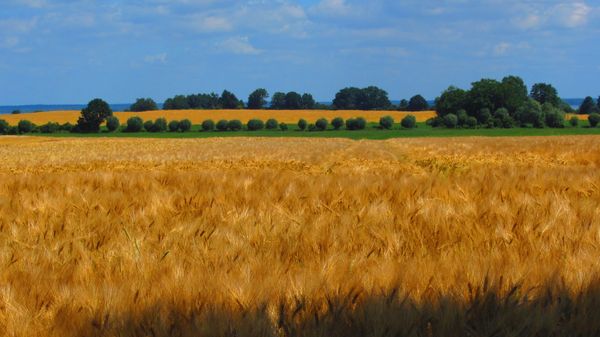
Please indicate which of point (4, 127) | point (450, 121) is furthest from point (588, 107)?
point (4, 127)

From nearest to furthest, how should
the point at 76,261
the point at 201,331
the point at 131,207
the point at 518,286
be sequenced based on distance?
the point at 201,331, the point at 518,286, the point at 76,261, the point at 131,207

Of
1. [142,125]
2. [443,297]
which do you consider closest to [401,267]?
[443,297]

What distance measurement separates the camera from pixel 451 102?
4011 inches

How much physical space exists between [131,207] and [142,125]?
82.4 meters

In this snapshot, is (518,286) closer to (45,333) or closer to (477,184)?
(45,333)

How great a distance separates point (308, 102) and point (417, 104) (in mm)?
21601

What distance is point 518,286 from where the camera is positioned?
248cm

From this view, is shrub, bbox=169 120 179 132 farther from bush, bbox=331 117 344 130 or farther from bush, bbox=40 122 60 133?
bush, bbox=331 117 344 130

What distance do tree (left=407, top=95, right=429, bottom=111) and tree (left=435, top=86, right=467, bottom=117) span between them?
26875 millimetres

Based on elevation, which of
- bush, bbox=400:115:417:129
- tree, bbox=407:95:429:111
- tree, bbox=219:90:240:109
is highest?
tree, bbox=219:90:240:109

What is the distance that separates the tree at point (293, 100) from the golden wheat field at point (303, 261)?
131 metres

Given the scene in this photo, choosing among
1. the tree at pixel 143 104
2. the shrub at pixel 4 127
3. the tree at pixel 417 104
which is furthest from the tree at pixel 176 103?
the shrub at pixel 4 127

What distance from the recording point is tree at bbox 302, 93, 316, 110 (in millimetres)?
134250

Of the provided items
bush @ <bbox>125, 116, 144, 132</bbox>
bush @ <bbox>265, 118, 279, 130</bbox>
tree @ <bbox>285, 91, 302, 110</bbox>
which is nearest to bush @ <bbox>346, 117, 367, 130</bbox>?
bush @ <bbox>265, 118, 279, 130</bbox>
